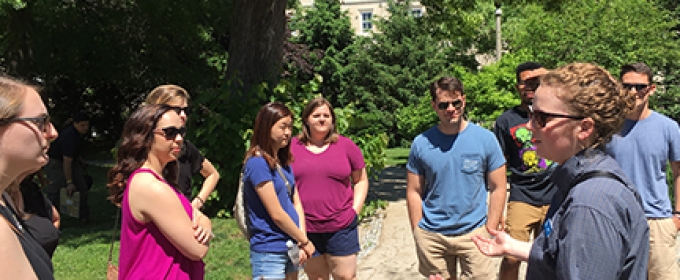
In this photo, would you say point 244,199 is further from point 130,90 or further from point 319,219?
point 130,90

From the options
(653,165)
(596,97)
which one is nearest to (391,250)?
(653,165)

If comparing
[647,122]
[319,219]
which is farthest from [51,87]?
[647,122]

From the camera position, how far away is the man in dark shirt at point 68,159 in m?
8.28

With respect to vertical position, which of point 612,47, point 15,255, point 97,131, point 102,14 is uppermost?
point 102,14

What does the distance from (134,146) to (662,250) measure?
3.79 meters

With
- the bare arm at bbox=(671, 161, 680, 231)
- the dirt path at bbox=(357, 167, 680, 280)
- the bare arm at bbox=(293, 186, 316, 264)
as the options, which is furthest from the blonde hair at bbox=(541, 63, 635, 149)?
the dirt path at bbox=(357, 167, 680, 280)

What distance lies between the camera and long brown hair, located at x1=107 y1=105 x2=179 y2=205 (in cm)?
279

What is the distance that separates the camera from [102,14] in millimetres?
16141

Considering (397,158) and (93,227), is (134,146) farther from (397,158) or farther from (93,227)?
(397,158)

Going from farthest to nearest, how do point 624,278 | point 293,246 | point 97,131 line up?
point 97,131 → point 293,246 → point 624,278

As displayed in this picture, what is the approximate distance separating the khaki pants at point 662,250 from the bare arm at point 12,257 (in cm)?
411

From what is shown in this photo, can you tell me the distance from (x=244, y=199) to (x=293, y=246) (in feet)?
1.61

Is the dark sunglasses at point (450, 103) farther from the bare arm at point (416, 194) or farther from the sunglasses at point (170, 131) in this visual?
the sunglasses at point (170, 131)

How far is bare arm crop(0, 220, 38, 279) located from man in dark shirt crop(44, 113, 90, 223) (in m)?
7.10
